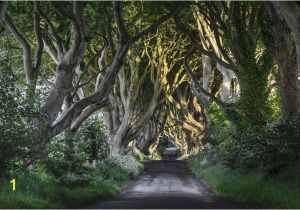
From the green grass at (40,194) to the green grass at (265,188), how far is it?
5464mm

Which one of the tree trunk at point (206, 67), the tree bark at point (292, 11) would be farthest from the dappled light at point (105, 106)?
the tree trunk at point (206, 67)

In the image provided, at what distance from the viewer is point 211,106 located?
96.0 feet

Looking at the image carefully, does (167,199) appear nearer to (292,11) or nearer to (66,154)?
(66,154)

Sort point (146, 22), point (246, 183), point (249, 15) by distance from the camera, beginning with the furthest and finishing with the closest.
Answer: point (146, 22), point (249, 15), point (246, 183)

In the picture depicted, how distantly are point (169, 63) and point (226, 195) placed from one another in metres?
24.3

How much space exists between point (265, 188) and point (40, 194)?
7196 mm

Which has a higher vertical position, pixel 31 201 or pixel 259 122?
pixel 259 122

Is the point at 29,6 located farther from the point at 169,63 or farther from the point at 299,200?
the point at 169,63

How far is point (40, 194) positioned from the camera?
14508 mm

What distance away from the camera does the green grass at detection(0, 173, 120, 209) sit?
42.0ft

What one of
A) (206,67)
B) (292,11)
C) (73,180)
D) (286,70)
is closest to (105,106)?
(73,180)

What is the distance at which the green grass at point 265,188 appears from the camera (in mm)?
14562

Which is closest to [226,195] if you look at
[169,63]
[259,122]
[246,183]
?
[246,183]

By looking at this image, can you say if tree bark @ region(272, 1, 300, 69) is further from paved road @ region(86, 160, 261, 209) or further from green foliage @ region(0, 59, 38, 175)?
green foliage @ region(0, 59, 38, 175)
